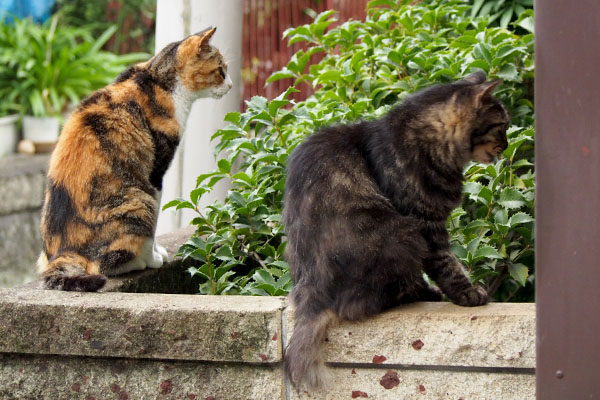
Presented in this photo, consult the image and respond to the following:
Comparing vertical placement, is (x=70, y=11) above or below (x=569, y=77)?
above

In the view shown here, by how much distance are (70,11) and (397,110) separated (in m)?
9.77

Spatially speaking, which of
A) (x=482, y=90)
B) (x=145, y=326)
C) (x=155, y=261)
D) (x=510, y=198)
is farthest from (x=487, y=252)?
(x=155, y=261)

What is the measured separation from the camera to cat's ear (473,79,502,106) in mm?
3000

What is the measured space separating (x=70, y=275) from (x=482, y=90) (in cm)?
178

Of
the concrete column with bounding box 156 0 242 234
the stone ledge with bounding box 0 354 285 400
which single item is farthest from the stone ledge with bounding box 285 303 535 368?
the concrete column with bounding box 156 0 242 234

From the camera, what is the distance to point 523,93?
15.6 feet

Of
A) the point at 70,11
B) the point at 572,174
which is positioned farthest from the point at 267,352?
the point at 70,11

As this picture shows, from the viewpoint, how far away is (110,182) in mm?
3623

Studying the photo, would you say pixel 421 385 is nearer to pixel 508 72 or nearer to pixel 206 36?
pixel 508 72

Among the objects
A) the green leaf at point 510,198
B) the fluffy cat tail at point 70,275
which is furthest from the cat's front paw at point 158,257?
the green leaf at point 510,198

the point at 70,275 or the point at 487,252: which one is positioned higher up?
the point at 487,252

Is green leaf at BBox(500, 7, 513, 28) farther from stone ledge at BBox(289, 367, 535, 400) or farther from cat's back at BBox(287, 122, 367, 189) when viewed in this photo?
stone ledge at BBox(289, 367, 535, 400)

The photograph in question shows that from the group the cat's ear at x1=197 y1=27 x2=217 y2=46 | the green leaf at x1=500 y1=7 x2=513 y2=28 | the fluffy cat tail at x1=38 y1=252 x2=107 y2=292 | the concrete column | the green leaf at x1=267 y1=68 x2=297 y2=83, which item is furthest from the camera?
the green leaf at x1=500 y1=7 x2=513 y2=28

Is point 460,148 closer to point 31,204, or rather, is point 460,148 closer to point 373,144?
Result: point 373,144
